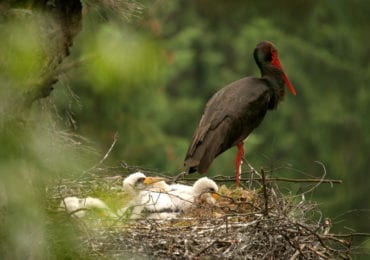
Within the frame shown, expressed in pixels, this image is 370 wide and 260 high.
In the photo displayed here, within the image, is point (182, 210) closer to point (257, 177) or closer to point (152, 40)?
point (257, 177)

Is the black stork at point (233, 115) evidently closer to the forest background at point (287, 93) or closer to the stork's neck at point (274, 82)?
the stork's neck at point (274, 82)

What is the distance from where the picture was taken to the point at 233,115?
700 cm

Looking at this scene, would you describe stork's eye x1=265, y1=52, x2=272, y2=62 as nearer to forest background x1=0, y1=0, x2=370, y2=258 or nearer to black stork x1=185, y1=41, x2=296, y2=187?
black stork x1=185, y1=41, x2=296, y2=187

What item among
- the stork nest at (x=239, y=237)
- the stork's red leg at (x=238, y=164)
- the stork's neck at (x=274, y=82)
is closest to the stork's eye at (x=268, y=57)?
the stork's neck at (x=274, y=82)

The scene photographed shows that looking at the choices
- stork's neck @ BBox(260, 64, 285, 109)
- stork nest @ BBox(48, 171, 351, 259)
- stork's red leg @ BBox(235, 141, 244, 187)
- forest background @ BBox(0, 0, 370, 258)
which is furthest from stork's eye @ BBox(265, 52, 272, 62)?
forest background @ BBox(0, 0, 370, 258)

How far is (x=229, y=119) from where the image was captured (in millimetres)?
6977

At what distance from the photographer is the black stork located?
6.69 m

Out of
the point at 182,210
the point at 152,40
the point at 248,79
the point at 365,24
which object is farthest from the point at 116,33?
the point at 365,24

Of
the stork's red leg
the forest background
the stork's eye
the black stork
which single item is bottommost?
the forest background

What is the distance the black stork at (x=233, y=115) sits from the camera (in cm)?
669

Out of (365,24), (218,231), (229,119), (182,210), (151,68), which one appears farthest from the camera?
(365,24)

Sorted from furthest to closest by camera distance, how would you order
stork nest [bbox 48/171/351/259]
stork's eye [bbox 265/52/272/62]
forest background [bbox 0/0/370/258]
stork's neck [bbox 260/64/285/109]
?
forest background [bbox 0/0/370/258], stork's eye [bbox 265/52/272/62], stork's neck [bbox 260/64/285/109], stork nest [bbox 48/171/351/259]

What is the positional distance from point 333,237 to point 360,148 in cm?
1509

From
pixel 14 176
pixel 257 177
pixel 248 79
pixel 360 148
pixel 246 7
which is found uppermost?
pixel 14 176
